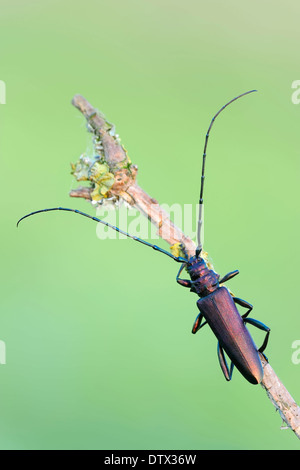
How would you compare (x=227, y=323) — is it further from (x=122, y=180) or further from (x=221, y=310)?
(x=122, y=180)

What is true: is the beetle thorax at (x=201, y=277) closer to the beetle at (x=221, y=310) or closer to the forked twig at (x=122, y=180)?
the beetle at (x=221, y=310)

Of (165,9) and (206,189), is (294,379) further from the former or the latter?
(165,9)

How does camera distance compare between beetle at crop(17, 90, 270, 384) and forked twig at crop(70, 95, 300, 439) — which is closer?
forked twig at crop(70, 95, 300, 439)

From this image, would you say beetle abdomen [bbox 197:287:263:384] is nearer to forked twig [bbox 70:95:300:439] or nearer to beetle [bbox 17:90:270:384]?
beetle [bbox 17:90:270:384]

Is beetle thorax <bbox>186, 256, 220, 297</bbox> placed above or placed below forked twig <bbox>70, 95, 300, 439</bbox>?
below

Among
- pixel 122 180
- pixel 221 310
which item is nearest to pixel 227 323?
pixel 221 310

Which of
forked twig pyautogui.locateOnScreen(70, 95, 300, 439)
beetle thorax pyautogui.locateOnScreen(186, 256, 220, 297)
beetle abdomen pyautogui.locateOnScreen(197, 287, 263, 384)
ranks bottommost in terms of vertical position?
beetle abdomen pyautogui.locateOnScreen(197, 287, 263, 384)

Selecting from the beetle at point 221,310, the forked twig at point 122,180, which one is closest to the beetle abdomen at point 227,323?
the beetle at point 221,310

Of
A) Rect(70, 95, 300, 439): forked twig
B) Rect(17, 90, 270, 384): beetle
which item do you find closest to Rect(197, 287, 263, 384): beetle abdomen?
Rect(17, 90, 270, 384): beetle
